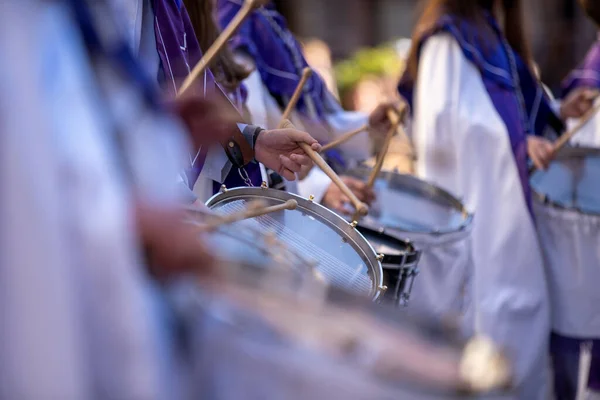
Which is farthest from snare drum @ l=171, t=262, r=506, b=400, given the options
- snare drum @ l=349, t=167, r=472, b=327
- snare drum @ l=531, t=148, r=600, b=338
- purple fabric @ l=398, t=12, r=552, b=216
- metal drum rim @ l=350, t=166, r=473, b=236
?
purple fabric @ l=398, t=12, r=552, b=216

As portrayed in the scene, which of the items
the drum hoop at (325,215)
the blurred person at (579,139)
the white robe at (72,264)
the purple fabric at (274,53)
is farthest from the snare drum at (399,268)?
the blurred person at (579,139)

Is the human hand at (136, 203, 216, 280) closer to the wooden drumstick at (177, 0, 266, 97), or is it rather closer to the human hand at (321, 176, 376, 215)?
the wooden drumstick at (177, 0, 266, 97)

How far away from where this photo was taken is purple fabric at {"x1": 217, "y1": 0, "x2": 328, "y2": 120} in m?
3.11

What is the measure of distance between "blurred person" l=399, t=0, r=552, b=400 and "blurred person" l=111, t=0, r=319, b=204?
150 cm

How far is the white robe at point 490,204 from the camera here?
130 inches

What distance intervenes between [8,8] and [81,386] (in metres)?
0.44

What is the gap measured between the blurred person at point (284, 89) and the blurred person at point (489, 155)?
375mm

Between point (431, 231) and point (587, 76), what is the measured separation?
189 centimetres

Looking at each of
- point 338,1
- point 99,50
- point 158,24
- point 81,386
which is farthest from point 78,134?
point 338,1

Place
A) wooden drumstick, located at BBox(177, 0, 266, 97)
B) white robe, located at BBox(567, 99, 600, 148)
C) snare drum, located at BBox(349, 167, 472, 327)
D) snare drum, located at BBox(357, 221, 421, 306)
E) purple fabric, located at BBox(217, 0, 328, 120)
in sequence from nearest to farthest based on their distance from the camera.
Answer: wooden drumstick, located at BBox(177, 0, 266, 97) → snare drum, located at BBox(357, 221, 421, 306) → snare drum, located at BBox(349, 167, 472, 327) → purple fabric, located at BBox(217, 0, 328, 120) → white robe, located at BBox(567, 99, 600, 148)

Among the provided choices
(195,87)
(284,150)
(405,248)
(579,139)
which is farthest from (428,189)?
(579,139)

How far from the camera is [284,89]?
122 inches

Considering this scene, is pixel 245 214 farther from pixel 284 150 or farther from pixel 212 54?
pixel 284 150

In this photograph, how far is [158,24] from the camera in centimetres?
191
